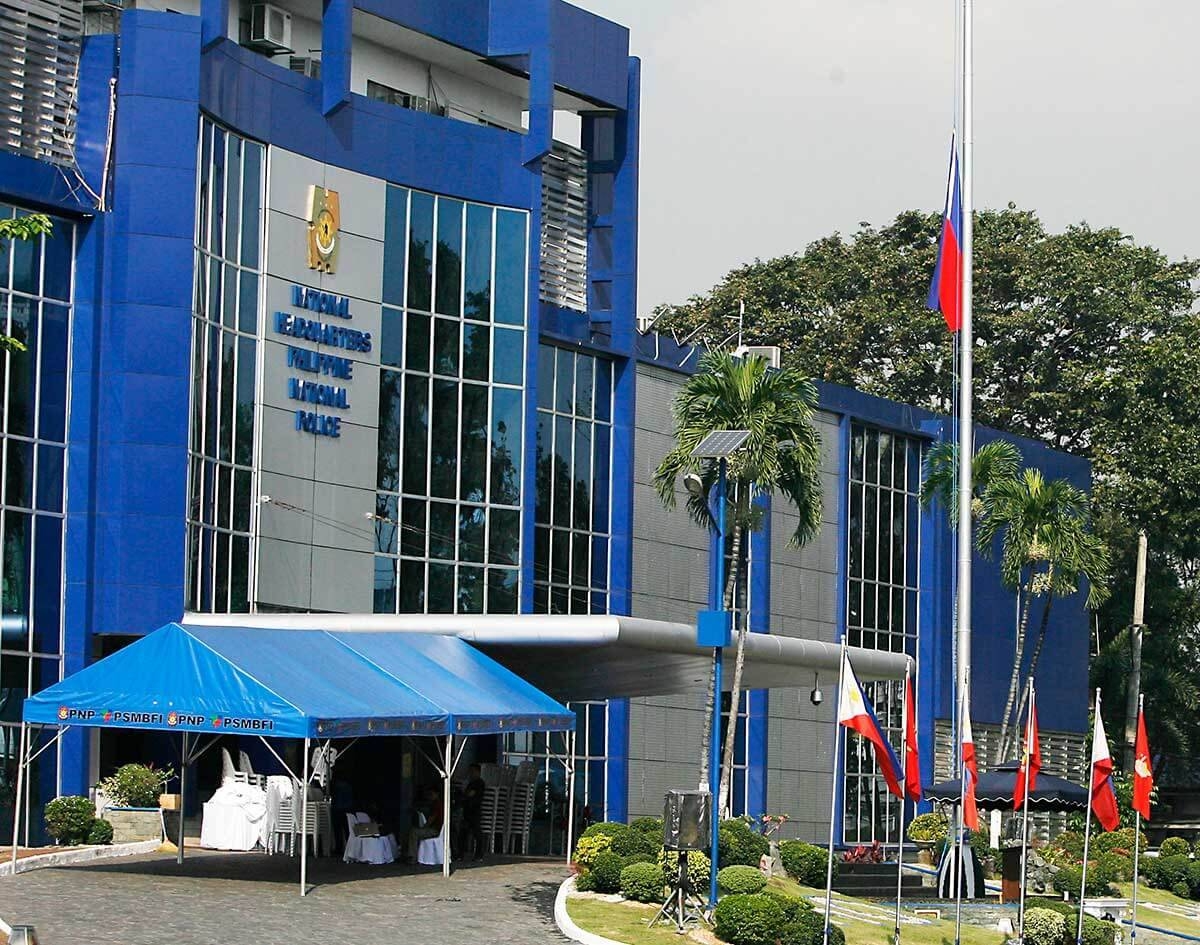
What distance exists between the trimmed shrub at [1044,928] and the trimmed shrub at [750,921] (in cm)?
635

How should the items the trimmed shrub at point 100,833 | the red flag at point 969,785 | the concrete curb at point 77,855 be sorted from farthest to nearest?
1. the red flag at point 969,785
2. the trimmed shrub at point 100,833
3. the concrete curb at point 77,855

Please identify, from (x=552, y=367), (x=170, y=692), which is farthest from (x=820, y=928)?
(x=552, y=367)

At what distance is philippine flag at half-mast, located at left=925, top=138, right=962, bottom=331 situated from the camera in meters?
47.3

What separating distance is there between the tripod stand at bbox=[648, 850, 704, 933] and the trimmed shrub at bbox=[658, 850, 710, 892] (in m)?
0.17

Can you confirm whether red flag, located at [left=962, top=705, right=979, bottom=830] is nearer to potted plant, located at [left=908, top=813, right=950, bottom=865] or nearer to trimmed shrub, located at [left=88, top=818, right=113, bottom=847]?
potted plant, located at [left=908, top=813, right=950, bottom=865]

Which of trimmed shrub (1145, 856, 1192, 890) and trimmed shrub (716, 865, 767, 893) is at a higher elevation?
trimmed shrub (716, 865, 767, 893)

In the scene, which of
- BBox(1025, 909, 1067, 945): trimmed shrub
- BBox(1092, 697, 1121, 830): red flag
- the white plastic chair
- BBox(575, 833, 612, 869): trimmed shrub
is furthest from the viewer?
the white plastic chair

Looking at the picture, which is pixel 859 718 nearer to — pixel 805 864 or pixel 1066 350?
pixel 805 864

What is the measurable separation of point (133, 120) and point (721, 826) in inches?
604

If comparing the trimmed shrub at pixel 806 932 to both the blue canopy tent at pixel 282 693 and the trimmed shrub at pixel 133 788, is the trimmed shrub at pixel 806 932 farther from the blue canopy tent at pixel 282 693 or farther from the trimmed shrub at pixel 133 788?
the trimmed shrub at pixel 133 788

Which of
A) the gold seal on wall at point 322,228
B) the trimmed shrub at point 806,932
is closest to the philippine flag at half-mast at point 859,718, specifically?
the trimmed shrub at point 806,932

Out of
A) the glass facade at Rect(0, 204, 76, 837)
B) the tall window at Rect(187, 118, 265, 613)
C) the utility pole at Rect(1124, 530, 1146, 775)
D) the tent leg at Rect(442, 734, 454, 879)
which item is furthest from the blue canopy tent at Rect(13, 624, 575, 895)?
the utility pole at Rect(1124, 530, 1146, 775)

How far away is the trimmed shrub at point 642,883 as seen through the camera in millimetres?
29609

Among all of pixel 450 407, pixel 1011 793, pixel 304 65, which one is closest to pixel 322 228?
pixel 304 65
